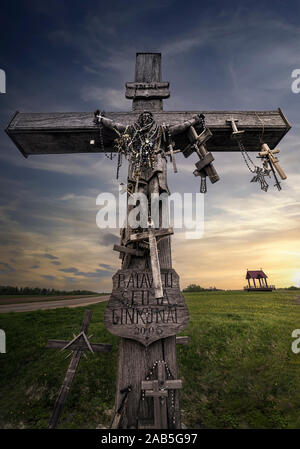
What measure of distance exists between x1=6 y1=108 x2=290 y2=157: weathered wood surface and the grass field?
6.28m

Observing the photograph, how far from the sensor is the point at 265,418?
4844 mm

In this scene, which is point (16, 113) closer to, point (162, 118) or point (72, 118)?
point (72, 118)

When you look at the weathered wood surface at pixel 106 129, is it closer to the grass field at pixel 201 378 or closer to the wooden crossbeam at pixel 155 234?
the wooden crossbeam at pixel 155 234

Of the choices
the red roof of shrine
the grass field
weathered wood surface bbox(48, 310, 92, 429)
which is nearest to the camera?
weathered wood surface bbox(48, 310, 92, 429)

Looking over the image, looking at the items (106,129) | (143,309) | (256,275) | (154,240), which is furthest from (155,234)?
(256,275)

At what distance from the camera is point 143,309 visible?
2686 mm

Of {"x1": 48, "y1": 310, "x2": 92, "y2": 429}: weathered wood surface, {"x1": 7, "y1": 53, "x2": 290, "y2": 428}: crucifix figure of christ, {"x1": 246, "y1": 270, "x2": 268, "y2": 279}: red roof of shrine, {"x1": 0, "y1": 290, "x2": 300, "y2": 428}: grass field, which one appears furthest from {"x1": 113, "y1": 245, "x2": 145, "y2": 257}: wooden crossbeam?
{"x1": 246, "y1": 270, "x2": 268, "y2": 279}: red roof of shrine

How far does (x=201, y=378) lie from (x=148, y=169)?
6707 millimetres

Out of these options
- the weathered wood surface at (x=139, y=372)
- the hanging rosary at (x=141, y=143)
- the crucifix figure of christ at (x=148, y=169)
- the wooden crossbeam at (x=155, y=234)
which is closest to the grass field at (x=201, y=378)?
the weathered wood surface at (x=139, y=372)

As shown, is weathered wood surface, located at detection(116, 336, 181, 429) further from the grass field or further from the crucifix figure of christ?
the grass field

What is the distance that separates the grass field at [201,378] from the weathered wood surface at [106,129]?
20.6 feet

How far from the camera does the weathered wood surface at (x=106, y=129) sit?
378cm

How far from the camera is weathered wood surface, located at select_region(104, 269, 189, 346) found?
260 centimetres
